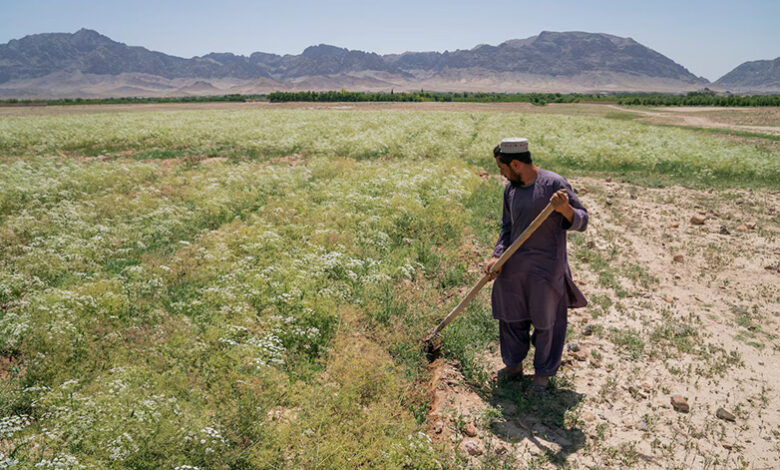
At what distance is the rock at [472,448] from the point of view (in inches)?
165

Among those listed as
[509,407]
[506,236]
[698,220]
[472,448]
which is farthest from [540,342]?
[698,220]

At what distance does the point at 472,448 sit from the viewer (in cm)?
420

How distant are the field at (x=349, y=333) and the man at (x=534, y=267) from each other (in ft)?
2.17

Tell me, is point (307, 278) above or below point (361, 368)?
above

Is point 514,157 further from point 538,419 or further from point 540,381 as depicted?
point 538,419

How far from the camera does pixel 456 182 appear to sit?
13617 mm

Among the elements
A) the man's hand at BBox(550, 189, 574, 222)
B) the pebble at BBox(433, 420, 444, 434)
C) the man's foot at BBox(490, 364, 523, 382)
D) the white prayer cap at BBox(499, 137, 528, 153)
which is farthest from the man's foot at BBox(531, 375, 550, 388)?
the white prayer cap at BBox(499, 137, 528, 153)

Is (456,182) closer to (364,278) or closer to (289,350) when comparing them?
(364,278)

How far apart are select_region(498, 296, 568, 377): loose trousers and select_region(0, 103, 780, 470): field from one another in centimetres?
37

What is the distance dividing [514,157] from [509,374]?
9.33ft

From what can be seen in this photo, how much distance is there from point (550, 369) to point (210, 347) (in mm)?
4262

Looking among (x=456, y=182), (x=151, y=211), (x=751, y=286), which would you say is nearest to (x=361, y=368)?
(x=751, y=286)

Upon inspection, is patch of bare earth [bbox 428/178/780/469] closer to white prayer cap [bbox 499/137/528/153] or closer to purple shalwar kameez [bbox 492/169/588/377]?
purple shalwar kameez [bbox 492/169/588/377]

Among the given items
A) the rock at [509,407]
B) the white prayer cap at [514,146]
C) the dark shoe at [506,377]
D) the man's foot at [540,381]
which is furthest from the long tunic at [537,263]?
the rock at [509,407]
